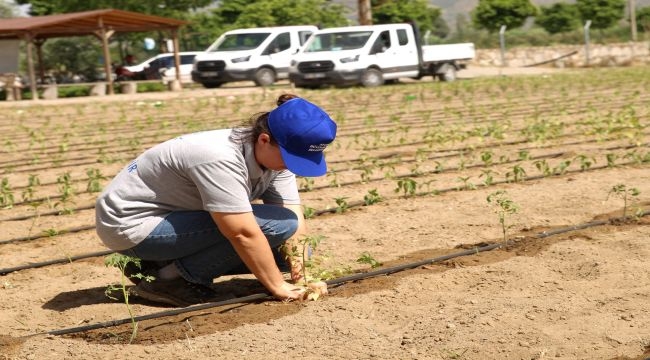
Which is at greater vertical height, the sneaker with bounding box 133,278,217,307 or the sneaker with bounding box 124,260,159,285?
the sneaker with bounding box 124,260,159,285

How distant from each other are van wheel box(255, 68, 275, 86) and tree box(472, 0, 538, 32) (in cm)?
2271

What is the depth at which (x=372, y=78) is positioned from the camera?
24.7 meters

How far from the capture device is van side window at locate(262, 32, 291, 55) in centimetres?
2659

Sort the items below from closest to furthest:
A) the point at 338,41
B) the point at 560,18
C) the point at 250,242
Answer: the point at 250,242, the point at 338,41, the point at 560,18

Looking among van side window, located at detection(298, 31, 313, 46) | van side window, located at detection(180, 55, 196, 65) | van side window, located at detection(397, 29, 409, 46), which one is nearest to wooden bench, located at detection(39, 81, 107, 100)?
van side window, located at detection(298, 31, 313, 46)

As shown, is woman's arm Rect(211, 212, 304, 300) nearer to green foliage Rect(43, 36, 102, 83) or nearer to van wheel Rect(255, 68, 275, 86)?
van wheel Rect(255, 68, 275, 86)

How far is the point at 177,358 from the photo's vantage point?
13.4ft

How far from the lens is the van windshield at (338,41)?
24.9m

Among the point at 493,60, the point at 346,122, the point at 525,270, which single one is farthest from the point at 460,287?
the point at 493,60

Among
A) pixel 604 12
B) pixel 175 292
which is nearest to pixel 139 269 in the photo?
pixel 175 292

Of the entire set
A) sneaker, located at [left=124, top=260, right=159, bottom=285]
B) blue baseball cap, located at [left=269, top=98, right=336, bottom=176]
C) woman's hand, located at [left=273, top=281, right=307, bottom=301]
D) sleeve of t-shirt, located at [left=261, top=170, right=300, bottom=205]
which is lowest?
woman's hand, located at [left=273, top=281, right=307, bottom=301]

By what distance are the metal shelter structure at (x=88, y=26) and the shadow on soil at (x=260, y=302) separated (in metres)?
21.2

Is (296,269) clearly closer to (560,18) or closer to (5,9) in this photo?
(560,18)

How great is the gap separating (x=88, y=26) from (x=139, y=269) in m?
24.1
